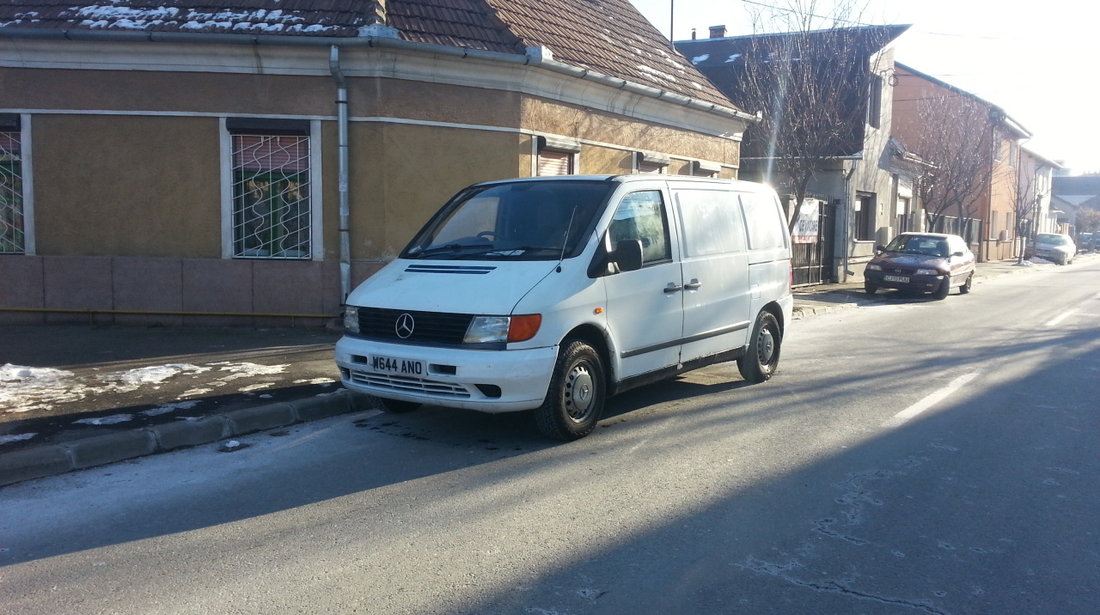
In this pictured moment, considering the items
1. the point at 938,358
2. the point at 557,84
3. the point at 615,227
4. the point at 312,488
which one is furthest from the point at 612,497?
the point at 557,84

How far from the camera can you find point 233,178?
11031mm

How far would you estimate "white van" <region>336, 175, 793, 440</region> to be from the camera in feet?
19.5

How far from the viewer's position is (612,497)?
5223 millimetres

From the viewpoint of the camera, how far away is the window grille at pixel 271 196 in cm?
1106

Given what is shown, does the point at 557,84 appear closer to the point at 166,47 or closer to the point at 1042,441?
the point at 166,47

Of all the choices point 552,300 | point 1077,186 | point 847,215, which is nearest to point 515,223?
point 552,300

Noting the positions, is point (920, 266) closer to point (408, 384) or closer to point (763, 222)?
point (763, 222)

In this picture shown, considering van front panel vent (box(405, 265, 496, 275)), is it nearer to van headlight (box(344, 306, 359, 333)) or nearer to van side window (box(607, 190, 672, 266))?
van headlight (box(344, 306, 359, 333))

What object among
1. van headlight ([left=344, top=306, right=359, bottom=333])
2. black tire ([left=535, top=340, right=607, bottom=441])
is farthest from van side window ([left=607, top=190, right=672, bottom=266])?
van headlight ([left=344, top=306, right=359, bottom=333])

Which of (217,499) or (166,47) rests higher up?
(166,47)

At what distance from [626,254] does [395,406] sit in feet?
7.61

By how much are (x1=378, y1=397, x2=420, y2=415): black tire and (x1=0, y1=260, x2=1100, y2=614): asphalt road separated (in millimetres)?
144

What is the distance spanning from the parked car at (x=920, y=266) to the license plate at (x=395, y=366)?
1597cm

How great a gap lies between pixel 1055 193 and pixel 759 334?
10939 cm
